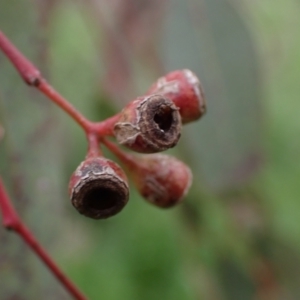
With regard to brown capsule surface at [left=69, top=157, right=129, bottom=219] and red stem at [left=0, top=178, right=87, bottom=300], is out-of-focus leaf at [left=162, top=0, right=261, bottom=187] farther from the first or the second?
brown capsule surface at [left=69, top=157, right=129, bottom=219]

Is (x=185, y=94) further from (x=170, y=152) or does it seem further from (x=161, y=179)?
(x=170, y=152)

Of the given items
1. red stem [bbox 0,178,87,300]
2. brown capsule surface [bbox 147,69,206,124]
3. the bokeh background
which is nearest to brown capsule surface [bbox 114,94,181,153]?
brown capsule surface [bbox 147,69,206,124]

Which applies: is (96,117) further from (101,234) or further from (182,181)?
(182,181)

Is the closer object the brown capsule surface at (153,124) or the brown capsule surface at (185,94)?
the brown capsule surface at (153,124)

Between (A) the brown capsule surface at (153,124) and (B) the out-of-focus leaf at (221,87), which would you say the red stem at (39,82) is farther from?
(B) the out-of-focus leaf at (221,87)

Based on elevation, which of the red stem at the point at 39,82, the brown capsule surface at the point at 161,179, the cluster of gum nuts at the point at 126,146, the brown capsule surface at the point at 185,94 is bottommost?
the brown capsule surface at the point at 161,179

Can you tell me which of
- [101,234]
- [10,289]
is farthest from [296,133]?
[10,289]

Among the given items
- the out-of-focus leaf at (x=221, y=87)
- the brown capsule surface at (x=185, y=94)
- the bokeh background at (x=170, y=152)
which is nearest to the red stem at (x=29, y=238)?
the bokeh background at (x=170, y=152)
